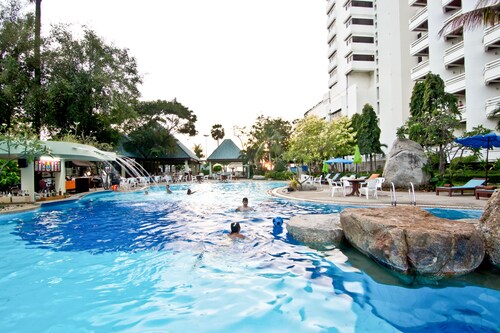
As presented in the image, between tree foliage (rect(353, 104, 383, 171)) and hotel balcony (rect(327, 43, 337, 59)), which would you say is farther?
hotel balcony (rect(327, 43, 337, 59))

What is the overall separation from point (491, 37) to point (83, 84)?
2914cm

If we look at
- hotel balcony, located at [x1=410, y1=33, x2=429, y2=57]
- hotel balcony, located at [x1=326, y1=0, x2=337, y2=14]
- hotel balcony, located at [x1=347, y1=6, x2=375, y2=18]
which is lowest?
hotel balcony, located at [x1=410, y1=33, x2=429, y2=57]

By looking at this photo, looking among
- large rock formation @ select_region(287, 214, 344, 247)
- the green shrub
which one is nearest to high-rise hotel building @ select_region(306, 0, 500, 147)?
the green shrub

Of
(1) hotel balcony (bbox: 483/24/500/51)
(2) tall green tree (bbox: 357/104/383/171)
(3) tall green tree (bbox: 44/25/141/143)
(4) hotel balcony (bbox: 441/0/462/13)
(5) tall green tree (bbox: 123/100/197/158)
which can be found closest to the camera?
(1) hotel balcony (bbox: 483/24/500/51)

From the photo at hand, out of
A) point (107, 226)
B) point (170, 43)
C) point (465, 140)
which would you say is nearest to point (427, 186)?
point (465, 140)

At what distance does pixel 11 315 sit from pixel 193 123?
107 feet

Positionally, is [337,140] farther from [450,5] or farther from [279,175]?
[450,5]

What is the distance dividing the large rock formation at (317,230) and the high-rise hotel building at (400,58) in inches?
537

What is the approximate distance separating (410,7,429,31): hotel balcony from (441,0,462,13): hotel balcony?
1.48 meters

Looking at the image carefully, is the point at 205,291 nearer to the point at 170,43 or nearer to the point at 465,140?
the point at 465,140

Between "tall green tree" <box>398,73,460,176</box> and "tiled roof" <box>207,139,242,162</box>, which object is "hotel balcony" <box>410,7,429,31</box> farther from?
"tiled roof" <box>207,139,242,162</box>

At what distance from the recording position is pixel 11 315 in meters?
3.72

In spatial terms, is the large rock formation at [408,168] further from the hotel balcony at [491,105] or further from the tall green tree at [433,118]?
the hotel balcony at [491,105]

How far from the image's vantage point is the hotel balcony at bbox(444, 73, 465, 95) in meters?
20.4
